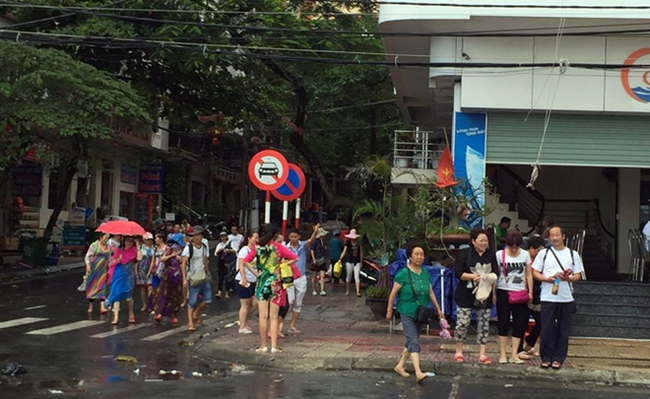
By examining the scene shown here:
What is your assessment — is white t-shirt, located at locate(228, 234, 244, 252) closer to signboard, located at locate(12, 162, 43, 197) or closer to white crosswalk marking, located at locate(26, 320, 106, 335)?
white crosswalk marking, located at locate(26, 320, 106, 335)

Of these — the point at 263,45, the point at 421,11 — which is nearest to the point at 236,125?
the point at 263,45

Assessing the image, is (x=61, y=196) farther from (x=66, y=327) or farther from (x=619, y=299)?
(x=619, y=299)

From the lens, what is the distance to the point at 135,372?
34.0 feet

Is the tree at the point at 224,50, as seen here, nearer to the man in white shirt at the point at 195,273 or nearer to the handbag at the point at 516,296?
the man in white shirt at the point at 195,273

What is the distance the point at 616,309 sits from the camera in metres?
14.3


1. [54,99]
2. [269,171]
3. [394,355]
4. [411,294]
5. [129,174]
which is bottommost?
[394,355]

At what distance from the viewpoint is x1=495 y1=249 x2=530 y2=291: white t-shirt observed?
11250 mm

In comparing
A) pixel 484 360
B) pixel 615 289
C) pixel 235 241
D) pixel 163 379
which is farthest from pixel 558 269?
pixel 235 241

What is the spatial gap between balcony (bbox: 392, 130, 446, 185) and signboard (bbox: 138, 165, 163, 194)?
20501 millimetres

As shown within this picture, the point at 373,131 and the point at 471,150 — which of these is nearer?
the point at 471,150

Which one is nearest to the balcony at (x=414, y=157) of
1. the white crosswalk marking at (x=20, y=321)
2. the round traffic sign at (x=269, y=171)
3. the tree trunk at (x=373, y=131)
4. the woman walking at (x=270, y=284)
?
the round traffic sign at (x=269, y=171)

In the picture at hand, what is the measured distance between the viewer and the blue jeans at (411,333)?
10262mm

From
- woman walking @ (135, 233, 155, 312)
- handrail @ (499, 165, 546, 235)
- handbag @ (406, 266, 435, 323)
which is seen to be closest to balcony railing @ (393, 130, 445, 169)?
handrail @ (499, 165, 546, 235)

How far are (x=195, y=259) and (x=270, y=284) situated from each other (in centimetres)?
338
